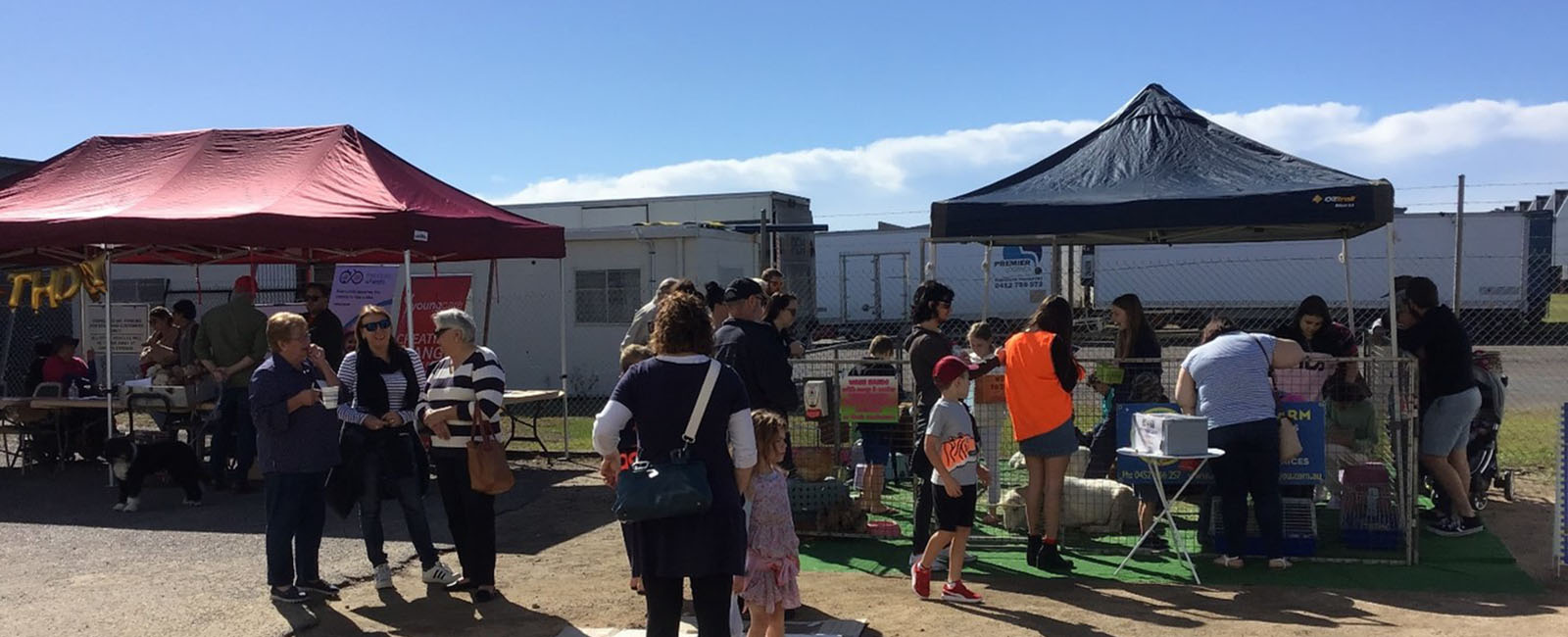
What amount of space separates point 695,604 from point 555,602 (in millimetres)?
2351

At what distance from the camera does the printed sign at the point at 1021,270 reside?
25.2 m

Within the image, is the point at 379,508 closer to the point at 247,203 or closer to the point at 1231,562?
the point at 247,203

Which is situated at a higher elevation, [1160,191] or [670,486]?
[1160,191]

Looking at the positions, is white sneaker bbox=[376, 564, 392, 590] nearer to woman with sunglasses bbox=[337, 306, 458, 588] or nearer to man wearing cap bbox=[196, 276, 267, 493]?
woman with sunglasses bbox=[337, 306, 458, 588]

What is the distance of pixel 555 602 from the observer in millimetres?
6305

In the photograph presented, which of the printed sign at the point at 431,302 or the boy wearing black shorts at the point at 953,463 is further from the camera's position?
the printed sign at the point at 431,302

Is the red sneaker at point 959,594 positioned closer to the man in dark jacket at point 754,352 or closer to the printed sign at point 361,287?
the man in dark jacket at point 754,352

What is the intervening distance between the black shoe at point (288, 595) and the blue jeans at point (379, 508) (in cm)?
41

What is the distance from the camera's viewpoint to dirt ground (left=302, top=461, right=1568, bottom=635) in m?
5.72

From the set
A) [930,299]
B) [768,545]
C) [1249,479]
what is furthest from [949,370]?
[1249,479]

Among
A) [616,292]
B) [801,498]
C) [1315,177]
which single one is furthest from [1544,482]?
[616,292]

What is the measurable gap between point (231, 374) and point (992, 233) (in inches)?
235

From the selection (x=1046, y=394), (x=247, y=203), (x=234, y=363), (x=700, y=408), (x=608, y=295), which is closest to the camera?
(x=700, y=408)

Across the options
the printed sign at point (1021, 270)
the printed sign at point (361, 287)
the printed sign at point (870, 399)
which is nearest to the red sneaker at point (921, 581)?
the printed sign at point (870, 399)
